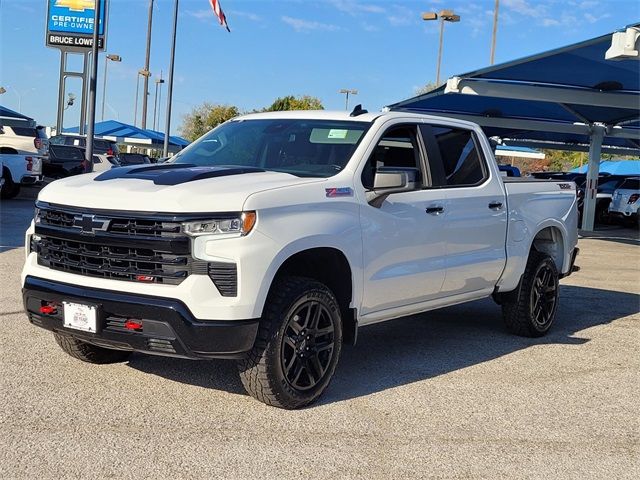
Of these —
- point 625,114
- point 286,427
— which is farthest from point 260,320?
point 625,114

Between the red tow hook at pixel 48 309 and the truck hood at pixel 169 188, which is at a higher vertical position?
→ the truck hood at pixel 169 188

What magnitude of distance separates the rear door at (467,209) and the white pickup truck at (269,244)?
2 centimetres

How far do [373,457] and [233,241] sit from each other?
1.40m

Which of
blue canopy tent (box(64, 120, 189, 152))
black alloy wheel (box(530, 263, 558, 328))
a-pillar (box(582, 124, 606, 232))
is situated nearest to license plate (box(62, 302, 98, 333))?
black alloy wheel (box(530, 263, 558, 328))

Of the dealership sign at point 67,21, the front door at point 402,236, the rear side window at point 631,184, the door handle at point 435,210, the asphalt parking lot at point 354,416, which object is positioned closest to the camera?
the asphalt parking lot at point 354,416

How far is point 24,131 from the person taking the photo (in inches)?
864

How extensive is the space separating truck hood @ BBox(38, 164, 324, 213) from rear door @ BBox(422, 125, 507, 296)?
1.51m

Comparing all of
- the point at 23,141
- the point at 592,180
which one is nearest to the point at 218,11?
the point at 23,141

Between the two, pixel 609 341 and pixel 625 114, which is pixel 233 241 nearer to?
pixel 609 341

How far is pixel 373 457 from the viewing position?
420 centimetres

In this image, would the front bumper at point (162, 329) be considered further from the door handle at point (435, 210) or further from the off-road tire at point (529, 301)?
the off-road tire at point (529, 301)

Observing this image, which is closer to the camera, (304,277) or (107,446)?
(107,446)

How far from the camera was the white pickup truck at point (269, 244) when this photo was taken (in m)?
4.39

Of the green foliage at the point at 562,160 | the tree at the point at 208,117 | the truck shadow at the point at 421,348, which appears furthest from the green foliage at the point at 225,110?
the truck shadow at the point at 421,348
